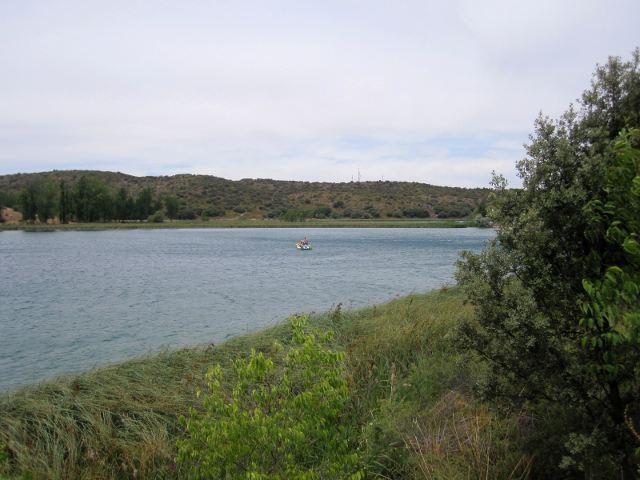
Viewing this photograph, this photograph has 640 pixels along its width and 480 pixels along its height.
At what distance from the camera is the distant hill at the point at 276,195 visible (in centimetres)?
12650

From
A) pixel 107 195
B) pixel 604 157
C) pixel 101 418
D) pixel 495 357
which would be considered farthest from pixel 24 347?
pixel 107 195

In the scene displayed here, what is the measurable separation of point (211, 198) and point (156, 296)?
10929 cm

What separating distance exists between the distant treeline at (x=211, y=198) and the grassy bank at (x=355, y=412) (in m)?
99.8

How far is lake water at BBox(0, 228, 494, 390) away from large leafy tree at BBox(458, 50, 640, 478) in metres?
0.58

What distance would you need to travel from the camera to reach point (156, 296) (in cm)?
2484

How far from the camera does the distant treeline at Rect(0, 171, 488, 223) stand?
10169cm

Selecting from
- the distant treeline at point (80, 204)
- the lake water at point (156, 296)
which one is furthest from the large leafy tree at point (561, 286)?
the distant treeline at point (80, 204)

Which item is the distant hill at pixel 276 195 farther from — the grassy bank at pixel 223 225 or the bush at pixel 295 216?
the bush at pixel 295 216

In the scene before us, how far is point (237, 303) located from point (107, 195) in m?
Result: 91.7

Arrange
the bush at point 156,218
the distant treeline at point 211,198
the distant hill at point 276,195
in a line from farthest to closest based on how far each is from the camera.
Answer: the distant hill at point 276,195, the bush at point 156,218, the distant treeline at point 211,198

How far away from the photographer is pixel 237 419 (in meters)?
4.58

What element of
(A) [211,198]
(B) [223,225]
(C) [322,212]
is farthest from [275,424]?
(A) [211,198]

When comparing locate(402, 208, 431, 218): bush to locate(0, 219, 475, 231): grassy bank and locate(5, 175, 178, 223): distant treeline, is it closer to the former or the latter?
locate(0, 219, 475, 231): grassy bank

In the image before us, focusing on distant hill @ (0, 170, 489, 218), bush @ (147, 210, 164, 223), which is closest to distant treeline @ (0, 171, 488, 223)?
distant hill @ (0, 170, 489, 218)
